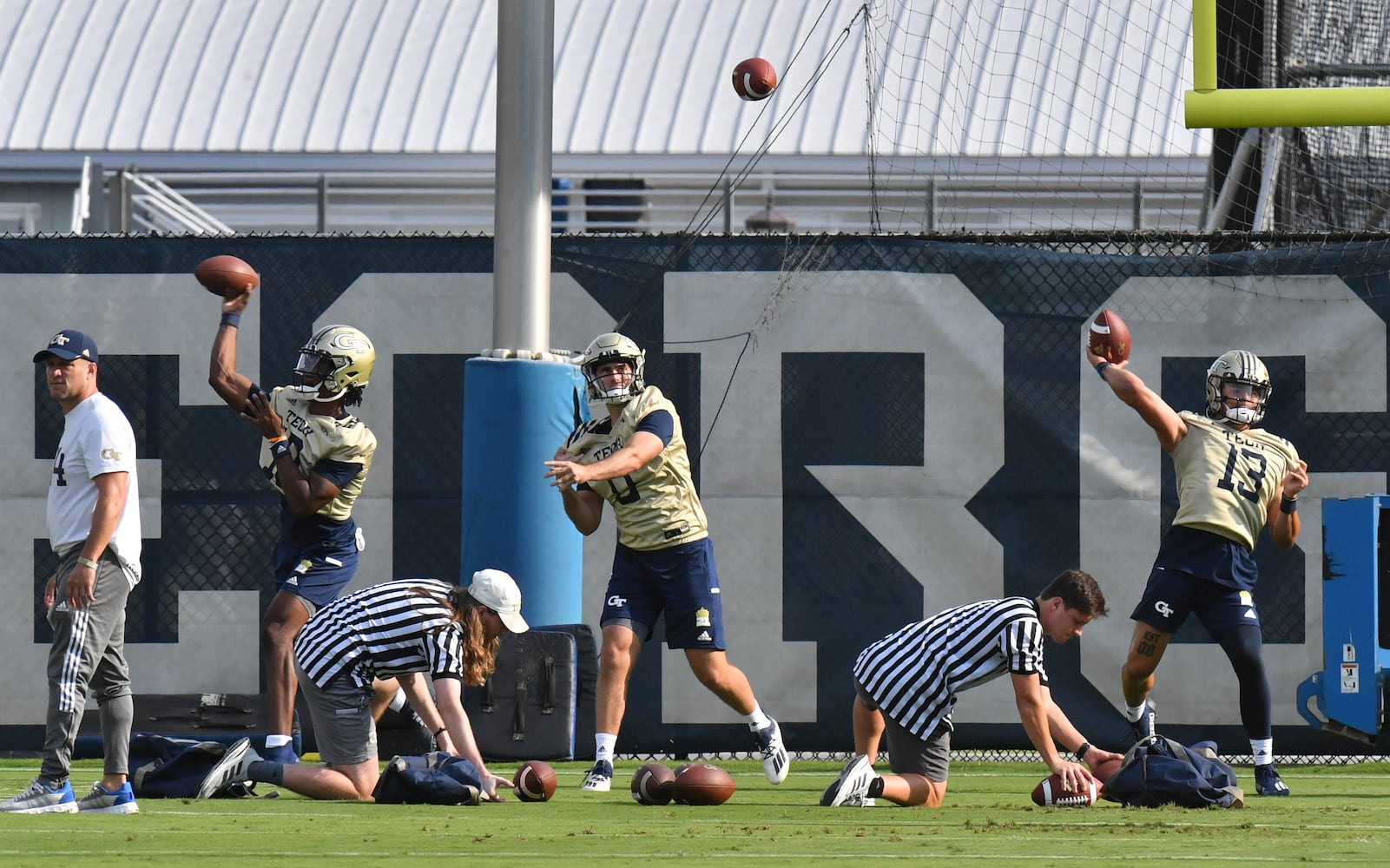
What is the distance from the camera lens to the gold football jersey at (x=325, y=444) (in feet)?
24.7

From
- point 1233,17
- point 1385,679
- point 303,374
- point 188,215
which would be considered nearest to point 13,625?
point 303,374

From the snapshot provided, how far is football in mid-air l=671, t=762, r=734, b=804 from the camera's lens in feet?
21.4

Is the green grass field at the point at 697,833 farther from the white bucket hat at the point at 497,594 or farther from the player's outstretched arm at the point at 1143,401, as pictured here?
the player's outstretched arm at the point at 1143,401

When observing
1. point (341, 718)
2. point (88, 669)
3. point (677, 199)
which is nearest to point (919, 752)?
point (341, 718)

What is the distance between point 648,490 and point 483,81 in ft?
50.1

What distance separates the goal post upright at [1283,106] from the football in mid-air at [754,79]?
8.49ft

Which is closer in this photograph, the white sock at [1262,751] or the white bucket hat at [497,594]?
the white bucket hat at [497,594]

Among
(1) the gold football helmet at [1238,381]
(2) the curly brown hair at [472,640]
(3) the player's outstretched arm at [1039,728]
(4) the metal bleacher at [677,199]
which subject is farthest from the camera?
(4) the metal bleacher at [677,199]

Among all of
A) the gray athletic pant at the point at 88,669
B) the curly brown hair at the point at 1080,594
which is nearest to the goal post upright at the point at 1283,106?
the curly brown hair at the point at 1080,594

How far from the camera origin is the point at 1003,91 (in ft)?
65.2

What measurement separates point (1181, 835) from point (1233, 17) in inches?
241

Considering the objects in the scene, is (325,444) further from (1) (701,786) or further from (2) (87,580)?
(1) (701,786)

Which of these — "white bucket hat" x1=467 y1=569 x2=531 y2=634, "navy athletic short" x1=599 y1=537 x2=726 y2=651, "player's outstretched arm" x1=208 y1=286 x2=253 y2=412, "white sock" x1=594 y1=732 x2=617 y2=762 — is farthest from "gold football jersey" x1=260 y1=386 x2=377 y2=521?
"white sock" x1=594 y1=732 x2=617 y2=762

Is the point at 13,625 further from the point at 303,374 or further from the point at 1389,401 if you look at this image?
the point at 1389,401
